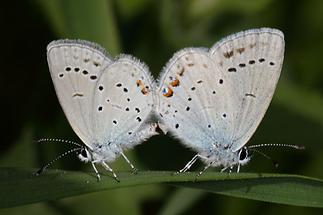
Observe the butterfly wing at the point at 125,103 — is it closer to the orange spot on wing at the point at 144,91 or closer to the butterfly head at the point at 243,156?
the orange spot on wing at the point at 144,91

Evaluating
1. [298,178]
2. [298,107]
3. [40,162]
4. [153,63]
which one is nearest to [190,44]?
[153,63]

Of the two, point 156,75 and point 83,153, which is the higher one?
point 156,75

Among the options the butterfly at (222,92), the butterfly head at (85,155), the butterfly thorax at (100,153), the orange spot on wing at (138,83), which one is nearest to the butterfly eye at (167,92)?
the butterfly at (222,92)

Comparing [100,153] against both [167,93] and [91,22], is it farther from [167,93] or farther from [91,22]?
[91,22]

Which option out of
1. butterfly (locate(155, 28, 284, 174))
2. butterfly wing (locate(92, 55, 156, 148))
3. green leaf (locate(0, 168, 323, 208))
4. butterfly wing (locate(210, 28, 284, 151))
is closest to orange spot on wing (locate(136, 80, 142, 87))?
butterfly wing (locate(92, 55, 156, 148))

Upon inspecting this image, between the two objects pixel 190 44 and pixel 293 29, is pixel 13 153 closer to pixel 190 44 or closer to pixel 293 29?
pixel 190 44

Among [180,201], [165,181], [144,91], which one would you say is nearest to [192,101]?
[144,91]

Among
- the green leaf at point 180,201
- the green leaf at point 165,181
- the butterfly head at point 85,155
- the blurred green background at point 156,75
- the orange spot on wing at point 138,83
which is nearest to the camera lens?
the green leaf at point 165,181
